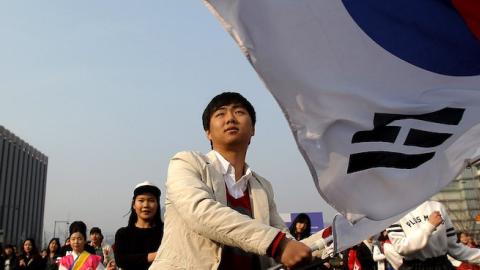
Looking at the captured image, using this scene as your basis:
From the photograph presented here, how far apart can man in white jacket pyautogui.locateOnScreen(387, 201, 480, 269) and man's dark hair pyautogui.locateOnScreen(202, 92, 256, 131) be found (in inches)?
110

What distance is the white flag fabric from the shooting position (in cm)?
201

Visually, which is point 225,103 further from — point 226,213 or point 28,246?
point 28,246

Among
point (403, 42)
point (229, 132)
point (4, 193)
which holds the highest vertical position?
point (4, 193)

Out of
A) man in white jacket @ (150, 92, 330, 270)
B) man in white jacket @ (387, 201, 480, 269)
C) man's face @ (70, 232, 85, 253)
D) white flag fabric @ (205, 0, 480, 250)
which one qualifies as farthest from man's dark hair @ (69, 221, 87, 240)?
white flag fabric @ (205, 0, 480, 250)

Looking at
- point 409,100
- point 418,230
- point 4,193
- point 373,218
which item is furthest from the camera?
point 4,193

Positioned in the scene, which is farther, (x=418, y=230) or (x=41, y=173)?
(x=41, y=173)

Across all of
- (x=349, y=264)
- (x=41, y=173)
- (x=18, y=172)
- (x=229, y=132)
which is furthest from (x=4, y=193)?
(x=229, y=132)

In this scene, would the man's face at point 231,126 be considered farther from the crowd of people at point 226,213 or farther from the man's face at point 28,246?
the man's face at point 28,246

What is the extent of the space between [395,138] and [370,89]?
258mm

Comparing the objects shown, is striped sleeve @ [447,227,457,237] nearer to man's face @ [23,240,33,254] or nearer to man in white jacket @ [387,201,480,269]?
man in white jacket @ [387,201,480,269]

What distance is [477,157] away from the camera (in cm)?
243

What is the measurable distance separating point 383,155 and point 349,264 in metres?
5.89

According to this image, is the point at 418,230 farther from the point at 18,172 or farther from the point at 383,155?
the point at 18,172

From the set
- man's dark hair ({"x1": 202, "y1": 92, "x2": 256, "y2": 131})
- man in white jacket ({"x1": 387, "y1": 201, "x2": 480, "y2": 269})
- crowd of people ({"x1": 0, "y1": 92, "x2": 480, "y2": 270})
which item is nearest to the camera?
crowd of people ({"x1": 0, "y1": 92, "x2": 480, "y2": 270})
